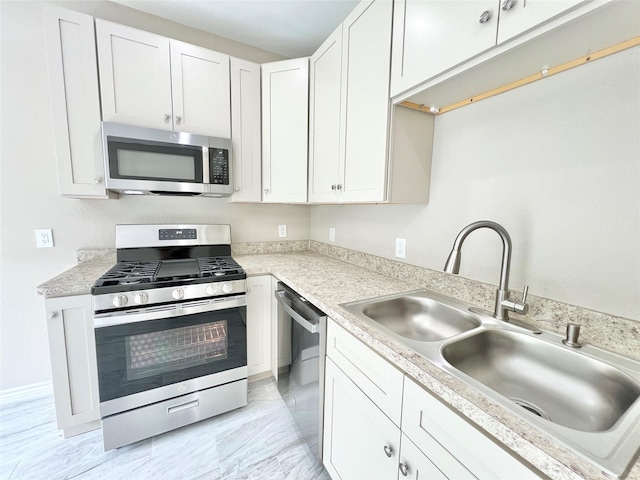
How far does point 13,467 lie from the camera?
1361 millimetres

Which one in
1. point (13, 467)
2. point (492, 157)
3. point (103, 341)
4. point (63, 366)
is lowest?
point (13, 467)

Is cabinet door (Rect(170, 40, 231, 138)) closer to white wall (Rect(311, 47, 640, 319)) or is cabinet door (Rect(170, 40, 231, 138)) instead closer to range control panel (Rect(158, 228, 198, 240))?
range control panel (Rect(158, 228, 198, 240))

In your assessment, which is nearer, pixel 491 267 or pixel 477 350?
pixel 477 350

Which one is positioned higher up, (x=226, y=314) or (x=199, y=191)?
(x=199, y=191)

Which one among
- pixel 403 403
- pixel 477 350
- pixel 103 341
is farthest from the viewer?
pixel 103 341

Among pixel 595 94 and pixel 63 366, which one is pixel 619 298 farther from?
pixel 63 366

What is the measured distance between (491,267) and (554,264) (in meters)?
0.22

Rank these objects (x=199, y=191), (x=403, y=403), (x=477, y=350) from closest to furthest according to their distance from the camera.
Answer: (x=403, y=403) < (x=477, y=350) < (x=199, y=191)

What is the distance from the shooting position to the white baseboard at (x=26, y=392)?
1763 mm

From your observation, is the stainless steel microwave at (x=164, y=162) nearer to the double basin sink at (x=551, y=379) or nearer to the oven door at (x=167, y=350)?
the oven door at (x=167, y=350)

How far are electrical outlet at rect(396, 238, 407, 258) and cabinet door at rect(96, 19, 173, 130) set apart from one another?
167 cm

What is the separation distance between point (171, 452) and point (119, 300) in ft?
2.97

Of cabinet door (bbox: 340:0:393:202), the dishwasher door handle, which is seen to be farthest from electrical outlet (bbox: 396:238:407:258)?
the dishwasher door handle

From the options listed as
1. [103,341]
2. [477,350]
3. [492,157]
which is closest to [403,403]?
[477,350]
